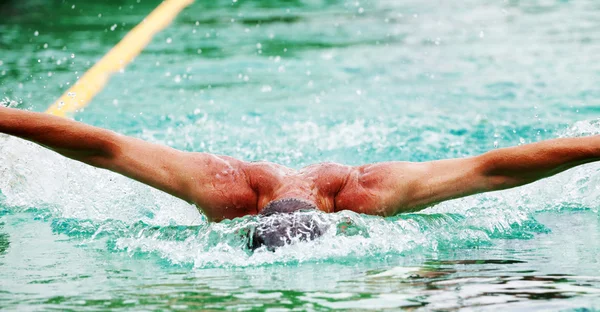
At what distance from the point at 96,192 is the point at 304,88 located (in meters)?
3.21

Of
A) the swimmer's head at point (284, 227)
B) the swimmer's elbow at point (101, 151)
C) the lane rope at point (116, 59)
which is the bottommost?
the swimmer's head at point (284, 227)

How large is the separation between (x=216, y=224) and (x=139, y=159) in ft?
1.26

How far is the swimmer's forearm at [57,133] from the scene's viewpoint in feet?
10.2

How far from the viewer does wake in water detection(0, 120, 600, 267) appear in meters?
3.03

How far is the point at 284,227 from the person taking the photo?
286 centimetres

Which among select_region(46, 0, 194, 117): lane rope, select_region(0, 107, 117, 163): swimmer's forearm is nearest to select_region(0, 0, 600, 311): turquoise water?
select_region(46, 0, 194, 117): lane rope

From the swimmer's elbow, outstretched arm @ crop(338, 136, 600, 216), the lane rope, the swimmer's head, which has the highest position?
the lane rope

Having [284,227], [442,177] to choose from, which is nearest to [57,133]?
[284,227]

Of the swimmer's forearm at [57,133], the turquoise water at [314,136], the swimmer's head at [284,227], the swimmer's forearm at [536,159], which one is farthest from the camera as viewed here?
the swimmer's forearm at [57,133]

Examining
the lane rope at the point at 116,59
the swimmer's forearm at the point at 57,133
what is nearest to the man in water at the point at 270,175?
the swimmer's forearm at the point at 57,133

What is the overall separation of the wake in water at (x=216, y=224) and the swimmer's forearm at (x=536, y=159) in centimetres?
30

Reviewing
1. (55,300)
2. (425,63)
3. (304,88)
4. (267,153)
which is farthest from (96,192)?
(425,63)

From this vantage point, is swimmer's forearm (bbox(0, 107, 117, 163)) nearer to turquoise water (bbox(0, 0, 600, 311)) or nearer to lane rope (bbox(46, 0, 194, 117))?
turquoise water (bbox(0, 0, 600, 311))

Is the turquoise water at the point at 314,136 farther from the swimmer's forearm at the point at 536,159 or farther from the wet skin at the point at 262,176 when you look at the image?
the swimmer's forearm at the point at 536,159
